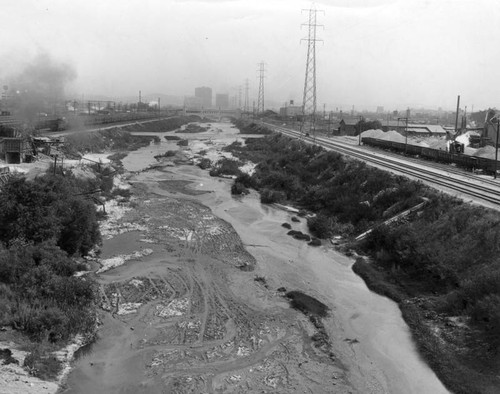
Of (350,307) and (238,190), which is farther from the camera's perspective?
(238,190)

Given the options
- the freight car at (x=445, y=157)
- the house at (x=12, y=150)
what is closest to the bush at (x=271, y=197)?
the freight car at (x=445, y=157)

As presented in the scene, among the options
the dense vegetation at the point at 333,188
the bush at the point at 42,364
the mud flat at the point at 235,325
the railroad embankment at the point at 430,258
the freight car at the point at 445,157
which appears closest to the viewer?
the bush at the point at 42,364

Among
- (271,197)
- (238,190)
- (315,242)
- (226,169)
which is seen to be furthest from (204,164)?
(315,242)

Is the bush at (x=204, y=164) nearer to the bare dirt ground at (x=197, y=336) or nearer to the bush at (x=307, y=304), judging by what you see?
the bare dirt ground at (x=197, y=336)

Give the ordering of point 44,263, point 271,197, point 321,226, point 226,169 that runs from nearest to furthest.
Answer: point 44,263 → point 321,226 → point 271,197 → point 226,169

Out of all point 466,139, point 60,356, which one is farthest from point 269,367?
point 466,139

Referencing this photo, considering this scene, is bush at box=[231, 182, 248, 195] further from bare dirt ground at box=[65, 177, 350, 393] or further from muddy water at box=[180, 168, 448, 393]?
bare dirt ground at box=[65, 177, 350, 393]

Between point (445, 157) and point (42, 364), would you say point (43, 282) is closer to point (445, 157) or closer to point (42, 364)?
→ point (42, 364)
